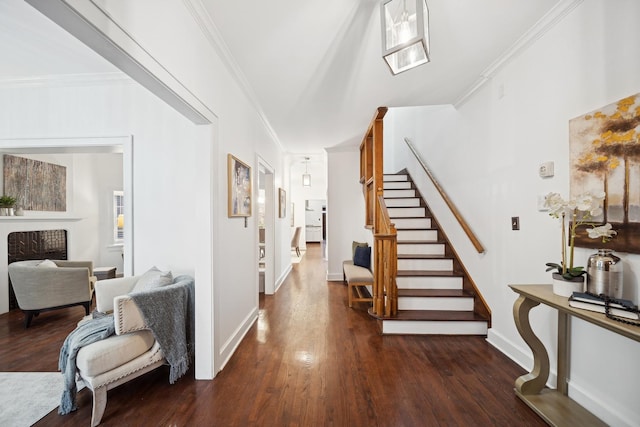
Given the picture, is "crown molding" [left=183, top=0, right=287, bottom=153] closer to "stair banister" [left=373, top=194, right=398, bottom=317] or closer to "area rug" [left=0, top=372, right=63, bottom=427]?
"stair banister" [left=373, top=194, right=398, bottom=317]

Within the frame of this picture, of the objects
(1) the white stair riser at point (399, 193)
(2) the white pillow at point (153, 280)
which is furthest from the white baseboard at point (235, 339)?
(1) the white stair riser at point (399, 193)

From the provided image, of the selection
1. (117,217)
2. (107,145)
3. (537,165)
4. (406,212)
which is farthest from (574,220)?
(117,217)

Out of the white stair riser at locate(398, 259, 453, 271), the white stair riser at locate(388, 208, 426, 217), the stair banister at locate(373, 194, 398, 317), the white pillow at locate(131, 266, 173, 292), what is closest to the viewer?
the white pillow at locate(131, 266, 173, 292)

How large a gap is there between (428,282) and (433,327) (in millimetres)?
593

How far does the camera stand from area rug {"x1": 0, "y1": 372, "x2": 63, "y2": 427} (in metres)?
1.70

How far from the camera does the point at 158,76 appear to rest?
1.42 m

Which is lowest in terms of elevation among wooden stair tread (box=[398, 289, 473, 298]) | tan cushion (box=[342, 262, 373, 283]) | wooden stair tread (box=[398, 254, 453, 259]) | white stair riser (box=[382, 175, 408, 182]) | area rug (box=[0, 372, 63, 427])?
area rug (box=[0, 372, 63, 427])

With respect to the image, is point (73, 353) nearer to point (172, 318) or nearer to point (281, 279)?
point (172, 318)

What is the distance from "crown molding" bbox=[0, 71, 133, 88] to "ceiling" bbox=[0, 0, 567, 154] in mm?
43

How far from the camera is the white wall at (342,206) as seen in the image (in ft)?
17.6

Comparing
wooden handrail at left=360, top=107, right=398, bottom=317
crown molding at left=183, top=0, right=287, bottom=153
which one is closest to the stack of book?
wooden handrail at left=360, top=107, right=398, bottom=317

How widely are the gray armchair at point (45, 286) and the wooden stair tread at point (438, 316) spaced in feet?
12.6

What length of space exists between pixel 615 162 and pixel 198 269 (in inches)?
113

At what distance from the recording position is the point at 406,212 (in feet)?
14.4
